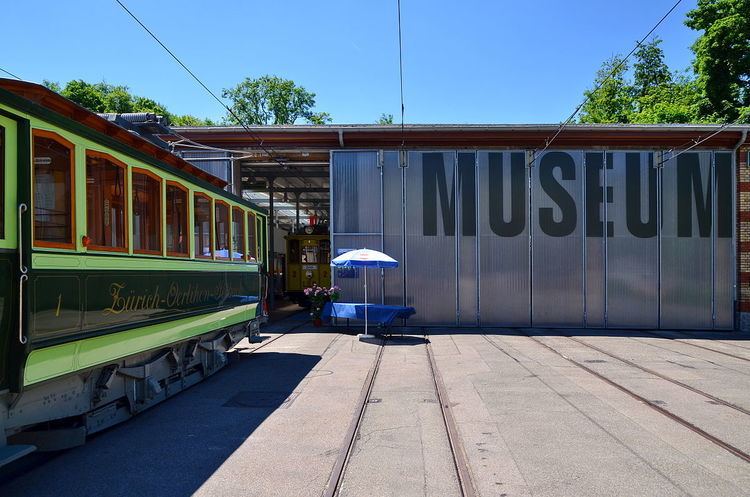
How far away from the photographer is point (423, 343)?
1395 cm

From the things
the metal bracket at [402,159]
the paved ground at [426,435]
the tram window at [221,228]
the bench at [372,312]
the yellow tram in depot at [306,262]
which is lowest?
the paved ground at [426,435]

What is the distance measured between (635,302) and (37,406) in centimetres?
1655

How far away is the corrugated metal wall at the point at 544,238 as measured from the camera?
17.1 metres

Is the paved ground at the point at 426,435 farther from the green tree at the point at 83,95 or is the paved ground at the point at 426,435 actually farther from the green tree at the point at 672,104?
the green tree at the point at 83,95

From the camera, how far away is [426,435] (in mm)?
6094

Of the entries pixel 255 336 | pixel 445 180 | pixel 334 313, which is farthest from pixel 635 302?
pixel 255 336

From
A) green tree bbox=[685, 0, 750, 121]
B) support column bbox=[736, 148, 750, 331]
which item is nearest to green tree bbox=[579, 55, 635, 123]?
green tree bbox=[685, 0, 750, 121]

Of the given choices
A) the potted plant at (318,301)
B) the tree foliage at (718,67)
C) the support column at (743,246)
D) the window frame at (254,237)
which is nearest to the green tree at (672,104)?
A: the tree foliage at (718,67)

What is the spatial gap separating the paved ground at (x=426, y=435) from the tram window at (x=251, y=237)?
2.08 m

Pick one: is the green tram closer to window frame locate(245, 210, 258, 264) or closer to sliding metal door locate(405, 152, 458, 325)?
window frame locate(245, 210, 258, 264)

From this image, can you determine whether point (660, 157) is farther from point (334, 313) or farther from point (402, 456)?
point (402, 456)

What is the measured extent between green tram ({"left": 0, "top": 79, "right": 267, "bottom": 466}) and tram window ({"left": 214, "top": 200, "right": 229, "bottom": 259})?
0.36m

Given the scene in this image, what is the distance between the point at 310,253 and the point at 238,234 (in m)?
14.3

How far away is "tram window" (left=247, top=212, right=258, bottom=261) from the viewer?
35.7ft
